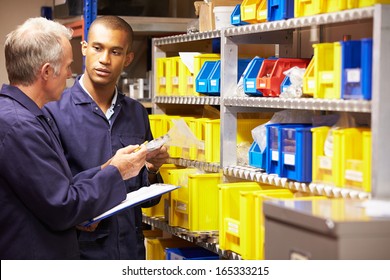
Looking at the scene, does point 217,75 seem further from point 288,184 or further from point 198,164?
point 288,184

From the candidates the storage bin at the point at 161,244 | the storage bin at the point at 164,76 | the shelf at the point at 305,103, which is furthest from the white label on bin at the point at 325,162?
the storage bin at the point at 161,244

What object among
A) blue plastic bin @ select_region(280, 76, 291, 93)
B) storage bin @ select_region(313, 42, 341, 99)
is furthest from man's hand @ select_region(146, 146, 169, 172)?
storage bin @ select_region(313, 42, 341, 99)

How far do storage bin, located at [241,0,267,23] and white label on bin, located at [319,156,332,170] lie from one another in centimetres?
89

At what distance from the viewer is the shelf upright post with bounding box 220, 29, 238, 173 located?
409 cm

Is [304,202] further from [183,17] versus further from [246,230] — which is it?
[183,17]

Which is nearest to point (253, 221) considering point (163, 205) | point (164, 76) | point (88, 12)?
point (163, 205)

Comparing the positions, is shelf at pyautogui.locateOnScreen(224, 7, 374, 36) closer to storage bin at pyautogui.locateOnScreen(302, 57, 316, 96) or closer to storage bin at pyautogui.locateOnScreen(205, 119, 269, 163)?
storage bin at pyautogui.locateOnScreen(302, 57, 316, 96)

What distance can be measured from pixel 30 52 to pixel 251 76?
1.18 metres

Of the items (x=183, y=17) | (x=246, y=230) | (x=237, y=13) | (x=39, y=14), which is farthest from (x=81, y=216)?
(x=39, y=14)

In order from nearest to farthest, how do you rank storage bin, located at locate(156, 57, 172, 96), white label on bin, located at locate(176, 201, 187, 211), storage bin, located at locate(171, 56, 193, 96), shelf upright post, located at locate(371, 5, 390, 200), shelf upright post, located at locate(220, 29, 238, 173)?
1. shelf upright post, located at locate(371, 5, 390, 200)
2. shelf upright post, located at locate(220, 29, 238, 173)
3. white label on bin, located at locate(176, 201, 187, 211)
4. storage bin, located at locate(171, 56, 193, 96)
5. storage bin, located at locate(156, 57, 172, 96)

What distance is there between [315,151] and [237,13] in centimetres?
110

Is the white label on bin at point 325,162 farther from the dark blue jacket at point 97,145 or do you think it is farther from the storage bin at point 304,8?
the dark blue jacket at point 97,145

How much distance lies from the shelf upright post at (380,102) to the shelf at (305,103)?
0.07 m

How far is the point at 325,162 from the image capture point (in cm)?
320
